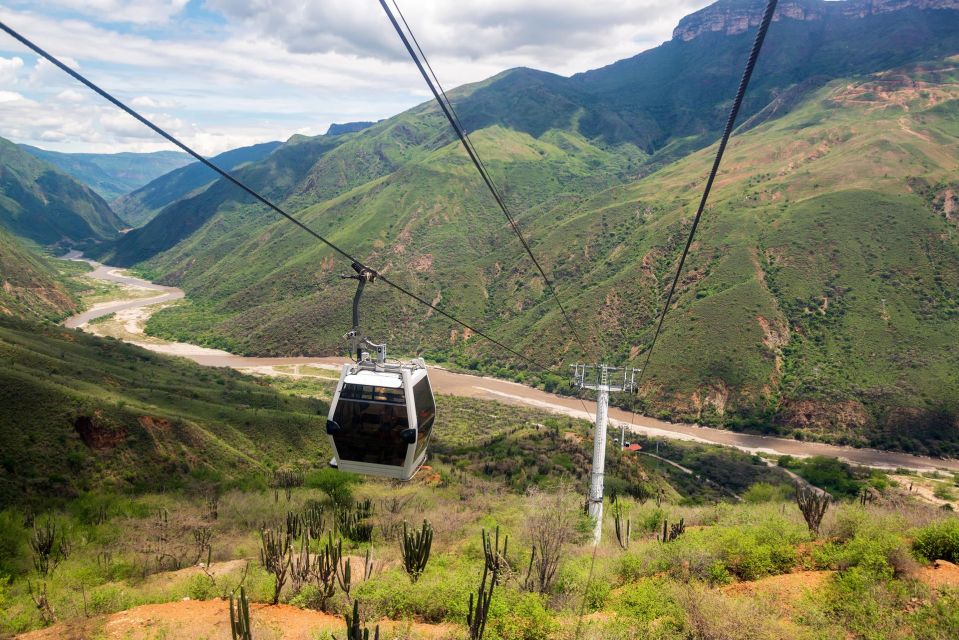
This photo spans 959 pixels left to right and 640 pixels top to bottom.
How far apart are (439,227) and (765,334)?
106 m

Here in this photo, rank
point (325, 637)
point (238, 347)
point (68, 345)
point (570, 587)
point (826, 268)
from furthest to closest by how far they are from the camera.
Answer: point (238, 347), point (826, 268), point (68, 345), point (570, 587), point (325, 637)

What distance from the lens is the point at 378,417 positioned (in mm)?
14555

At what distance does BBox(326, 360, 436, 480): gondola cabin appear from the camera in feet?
47.4

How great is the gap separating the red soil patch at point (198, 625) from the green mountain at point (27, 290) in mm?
133045

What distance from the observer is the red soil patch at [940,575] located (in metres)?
14.0

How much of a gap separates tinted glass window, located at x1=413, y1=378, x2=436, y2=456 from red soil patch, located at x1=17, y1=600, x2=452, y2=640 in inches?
193

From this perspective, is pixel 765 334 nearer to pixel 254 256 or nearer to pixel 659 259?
pixel 659 259

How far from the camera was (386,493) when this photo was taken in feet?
122

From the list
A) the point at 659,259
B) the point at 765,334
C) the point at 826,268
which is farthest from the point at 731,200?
the point at 765,334

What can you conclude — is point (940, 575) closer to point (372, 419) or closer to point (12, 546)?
point (372, 419)

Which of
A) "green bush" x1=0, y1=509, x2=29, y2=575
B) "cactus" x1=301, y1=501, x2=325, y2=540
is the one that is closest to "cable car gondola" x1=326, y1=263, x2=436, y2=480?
"cactus" x1=301, y1=501, x2=325, y2=540

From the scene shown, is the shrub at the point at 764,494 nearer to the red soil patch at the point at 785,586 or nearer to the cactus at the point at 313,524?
the red soil patch at the point at 785,586

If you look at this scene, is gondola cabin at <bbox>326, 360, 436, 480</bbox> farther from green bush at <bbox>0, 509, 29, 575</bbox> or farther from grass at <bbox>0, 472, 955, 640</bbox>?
green bush at <bbox>0, 509, 29, 575</bbox>

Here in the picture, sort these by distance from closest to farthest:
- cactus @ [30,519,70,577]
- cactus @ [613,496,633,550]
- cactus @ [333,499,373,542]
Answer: cactus @ [30,519,70,577], cactus @ [613,496,633,550], cactus @ [333,499,373,542]
